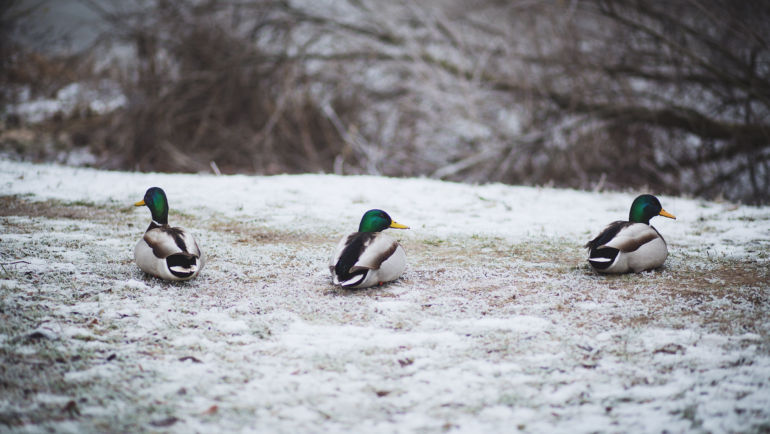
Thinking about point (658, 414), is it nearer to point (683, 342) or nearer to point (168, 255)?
point (683, 342)

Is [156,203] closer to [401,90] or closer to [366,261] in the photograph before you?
[366,261]

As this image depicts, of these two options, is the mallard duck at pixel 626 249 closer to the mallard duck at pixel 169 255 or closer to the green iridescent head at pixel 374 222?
the green iridescent head at pixel 374 222

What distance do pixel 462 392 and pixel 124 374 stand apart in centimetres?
135

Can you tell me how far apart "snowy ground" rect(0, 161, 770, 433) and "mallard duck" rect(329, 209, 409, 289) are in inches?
4.4

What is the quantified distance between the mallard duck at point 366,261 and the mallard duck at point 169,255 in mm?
788

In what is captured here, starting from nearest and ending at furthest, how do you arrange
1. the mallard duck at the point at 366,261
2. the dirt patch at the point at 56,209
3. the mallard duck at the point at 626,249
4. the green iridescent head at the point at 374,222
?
the mallard duck at the point at 366,261 < the mallard duck at the point at 626,249 < the green iridescent head at the point at 374,222 < the dirt patch at the point at 56,209

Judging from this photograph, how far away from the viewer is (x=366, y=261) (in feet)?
10.3

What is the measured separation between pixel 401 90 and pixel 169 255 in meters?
8.11

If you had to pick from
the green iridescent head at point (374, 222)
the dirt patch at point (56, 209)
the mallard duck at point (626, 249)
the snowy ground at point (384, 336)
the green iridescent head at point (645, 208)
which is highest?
the green iridescent head at point (645, 208)

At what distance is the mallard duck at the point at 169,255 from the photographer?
10.4 feet


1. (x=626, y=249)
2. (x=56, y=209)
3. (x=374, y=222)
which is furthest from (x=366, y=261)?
(x=56, y=209)

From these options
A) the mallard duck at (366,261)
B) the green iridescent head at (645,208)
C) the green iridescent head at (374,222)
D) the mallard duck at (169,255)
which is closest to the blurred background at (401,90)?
the green iridescent head at (645,208)

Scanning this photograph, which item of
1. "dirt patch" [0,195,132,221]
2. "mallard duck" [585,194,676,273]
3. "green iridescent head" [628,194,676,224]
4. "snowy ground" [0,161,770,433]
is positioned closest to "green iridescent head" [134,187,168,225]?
"snowy ground" [0,161,770,433]

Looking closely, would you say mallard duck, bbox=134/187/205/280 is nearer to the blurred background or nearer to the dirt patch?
the dirt patch
